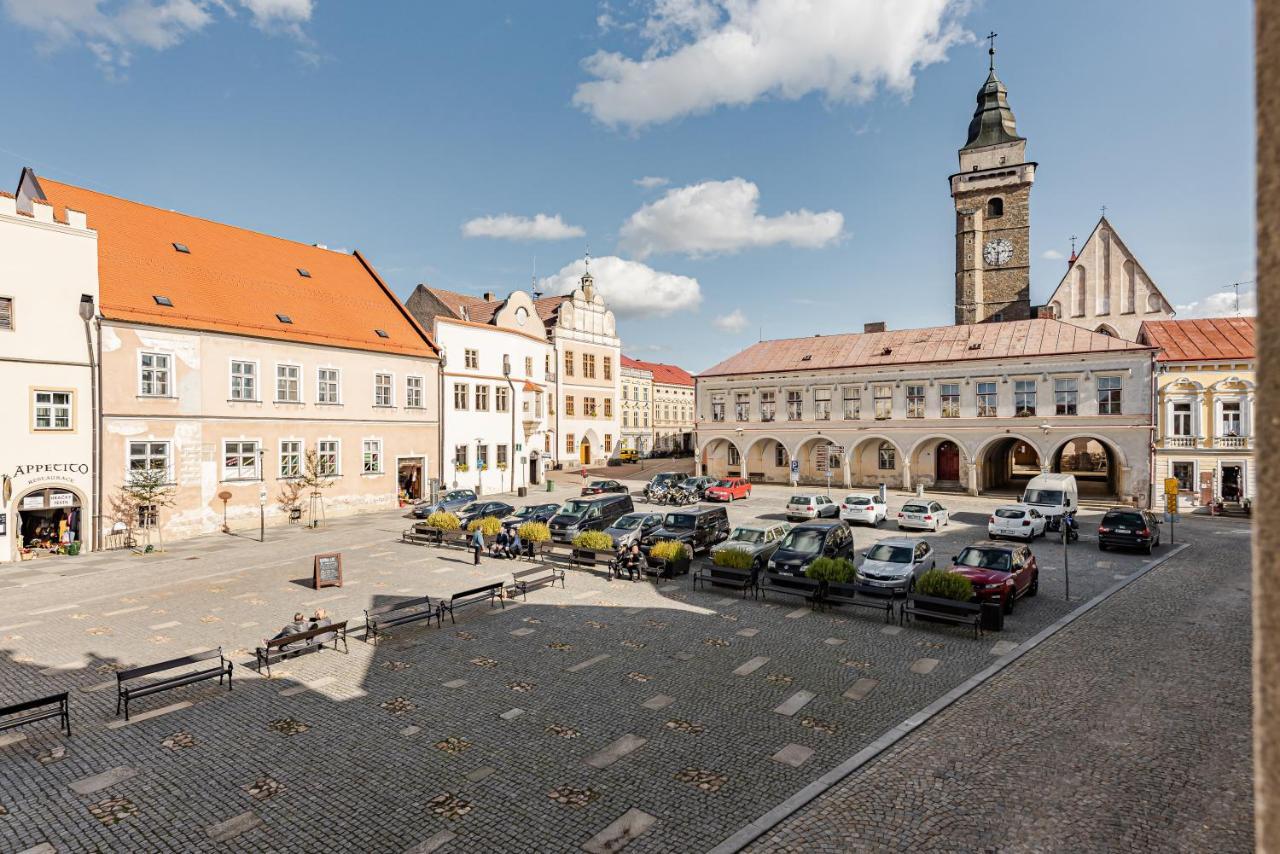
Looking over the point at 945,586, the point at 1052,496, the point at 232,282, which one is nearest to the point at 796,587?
the point at 945,586

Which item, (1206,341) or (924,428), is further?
(924,428)

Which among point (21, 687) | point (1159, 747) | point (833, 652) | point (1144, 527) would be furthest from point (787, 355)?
point (21, 687)

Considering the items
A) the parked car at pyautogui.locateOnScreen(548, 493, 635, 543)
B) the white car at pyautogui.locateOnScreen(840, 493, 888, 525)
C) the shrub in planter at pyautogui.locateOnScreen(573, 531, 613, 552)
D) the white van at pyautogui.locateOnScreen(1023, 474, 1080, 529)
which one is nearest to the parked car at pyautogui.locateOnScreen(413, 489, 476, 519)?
the parked car at pyautogui.locateOnScreen(548, 493, 635, 543)

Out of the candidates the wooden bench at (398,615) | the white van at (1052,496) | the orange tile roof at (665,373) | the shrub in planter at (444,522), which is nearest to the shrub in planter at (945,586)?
the wooden bench at (398,615)

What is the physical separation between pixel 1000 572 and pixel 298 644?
54.3 feet

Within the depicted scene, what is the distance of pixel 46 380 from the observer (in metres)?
24.7

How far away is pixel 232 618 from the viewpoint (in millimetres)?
16531

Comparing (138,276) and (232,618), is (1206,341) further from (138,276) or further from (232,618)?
(138,276)

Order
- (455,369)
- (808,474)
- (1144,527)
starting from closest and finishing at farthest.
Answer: (1144,527) → (455,369) → (808,474)

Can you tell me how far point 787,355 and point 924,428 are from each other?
11.6 m

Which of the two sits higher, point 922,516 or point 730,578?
point 922,516

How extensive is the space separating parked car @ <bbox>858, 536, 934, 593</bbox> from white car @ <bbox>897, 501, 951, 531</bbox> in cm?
1072

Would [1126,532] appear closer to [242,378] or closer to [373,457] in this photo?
[373,457]

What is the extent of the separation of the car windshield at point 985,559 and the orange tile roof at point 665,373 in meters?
69.5
